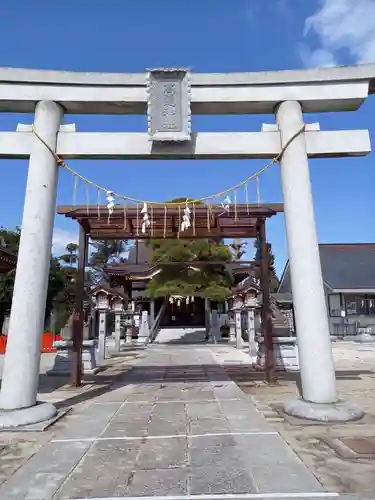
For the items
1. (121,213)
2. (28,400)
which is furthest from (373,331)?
(28,400)

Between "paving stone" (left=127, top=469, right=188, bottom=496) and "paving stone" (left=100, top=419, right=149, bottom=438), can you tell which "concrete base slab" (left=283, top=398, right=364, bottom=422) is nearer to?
"paving stone" (left=100, top=419, right=149, bottom=438)

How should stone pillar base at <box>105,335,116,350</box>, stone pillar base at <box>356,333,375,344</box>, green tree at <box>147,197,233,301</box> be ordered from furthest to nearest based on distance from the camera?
stone pillar base at <box>356,333,375,344</box>
green tree at <box>147,197,233,301</box>
stone pillar base at <box>105,335,116,350</box>

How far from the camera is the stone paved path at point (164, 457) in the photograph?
10.7 ft

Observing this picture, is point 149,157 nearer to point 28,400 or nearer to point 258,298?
point 28,400

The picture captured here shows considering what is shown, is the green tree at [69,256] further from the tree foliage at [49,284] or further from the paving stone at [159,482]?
the paving stone at [159,482]

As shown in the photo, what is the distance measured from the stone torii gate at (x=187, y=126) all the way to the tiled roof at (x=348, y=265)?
2603cm

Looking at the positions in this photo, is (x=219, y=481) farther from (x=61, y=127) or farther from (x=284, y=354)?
(x=284, y=354)

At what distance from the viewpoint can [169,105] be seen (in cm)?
652

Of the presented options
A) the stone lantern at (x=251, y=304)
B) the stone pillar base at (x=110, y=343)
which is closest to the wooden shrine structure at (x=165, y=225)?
the stone lantern at (x=251, y=304)

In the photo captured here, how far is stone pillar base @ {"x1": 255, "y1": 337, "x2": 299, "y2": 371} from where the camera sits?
11.6 m

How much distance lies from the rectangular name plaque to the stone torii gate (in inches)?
0.7

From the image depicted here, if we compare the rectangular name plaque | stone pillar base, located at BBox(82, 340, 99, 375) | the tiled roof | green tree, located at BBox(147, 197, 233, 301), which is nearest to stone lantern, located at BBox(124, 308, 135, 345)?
green tree, located at BBox(147, 197, 233, 301)

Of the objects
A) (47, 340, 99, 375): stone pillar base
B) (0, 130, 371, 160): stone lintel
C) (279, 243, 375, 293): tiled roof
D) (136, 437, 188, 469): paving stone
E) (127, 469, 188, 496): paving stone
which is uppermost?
(279, 243, 375, 293): tiled roof

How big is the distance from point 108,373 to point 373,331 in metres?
24.9
